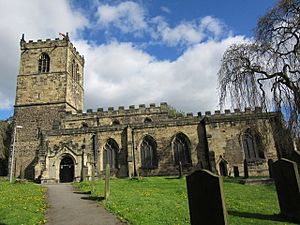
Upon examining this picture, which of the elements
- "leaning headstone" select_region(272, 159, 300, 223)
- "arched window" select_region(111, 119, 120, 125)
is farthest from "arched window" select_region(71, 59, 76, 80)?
"leaning headstone" select_region(272, 159, 300, 223)

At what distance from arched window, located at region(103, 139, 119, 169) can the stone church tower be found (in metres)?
9.05

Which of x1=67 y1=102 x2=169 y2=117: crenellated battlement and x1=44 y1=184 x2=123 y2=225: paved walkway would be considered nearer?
x1=44 y1=184 x2=123 y2=225: paved walkway

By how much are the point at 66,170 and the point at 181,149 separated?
36.9ft

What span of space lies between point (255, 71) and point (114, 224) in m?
9.76

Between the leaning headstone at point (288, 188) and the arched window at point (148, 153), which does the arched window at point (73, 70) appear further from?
the leaning headstone at point (288, 188)

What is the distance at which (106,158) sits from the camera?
2730 cm

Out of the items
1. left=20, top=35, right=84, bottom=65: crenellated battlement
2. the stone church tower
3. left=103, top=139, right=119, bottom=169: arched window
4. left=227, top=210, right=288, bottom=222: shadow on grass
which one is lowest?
left=227, top=210, right=288, bottom=222: shadow on grass

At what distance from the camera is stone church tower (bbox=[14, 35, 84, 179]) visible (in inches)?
1293

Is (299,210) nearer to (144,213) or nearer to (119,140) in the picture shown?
(144,213)

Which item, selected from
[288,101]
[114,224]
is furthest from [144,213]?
[288,101]

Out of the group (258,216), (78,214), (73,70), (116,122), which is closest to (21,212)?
(78,214)

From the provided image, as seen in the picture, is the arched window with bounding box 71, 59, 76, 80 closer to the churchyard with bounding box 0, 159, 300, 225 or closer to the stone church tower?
the stone church tower

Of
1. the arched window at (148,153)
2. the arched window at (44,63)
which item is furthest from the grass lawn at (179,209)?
the arched window at (44,63)

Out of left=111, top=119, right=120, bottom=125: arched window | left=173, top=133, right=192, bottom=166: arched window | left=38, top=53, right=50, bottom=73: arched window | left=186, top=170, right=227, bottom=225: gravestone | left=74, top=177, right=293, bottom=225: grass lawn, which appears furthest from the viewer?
left=38, top=53, right=50, bottom=73: arched window
